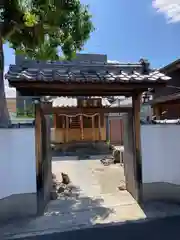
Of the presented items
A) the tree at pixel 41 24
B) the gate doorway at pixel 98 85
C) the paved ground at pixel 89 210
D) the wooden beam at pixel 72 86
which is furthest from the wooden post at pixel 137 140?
the tree at pixel 41 24

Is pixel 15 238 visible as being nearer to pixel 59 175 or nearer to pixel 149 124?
pixel 149 124

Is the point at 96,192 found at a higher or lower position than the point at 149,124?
lower

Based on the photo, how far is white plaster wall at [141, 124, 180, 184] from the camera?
6.83 metres

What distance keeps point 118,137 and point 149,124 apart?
1475cm

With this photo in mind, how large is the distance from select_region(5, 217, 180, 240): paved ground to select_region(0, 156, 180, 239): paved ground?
0.24 metres

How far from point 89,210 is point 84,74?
140 inches

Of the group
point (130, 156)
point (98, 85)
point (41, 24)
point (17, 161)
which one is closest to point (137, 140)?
point (130, 156)

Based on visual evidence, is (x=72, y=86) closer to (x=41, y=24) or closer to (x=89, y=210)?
(x=41, y=24)

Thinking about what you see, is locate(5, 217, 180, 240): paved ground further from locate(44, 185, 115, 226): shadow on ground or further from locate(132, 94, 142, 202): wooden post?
locate(132, 94, 142, 202): wooden post

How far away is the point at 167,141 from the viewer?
270 inches

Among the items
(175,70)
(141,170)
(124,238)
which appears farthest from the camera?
(175,70)

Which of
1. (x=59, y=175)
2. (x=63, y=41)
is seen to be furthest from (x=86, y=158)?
(x=63, y=41)

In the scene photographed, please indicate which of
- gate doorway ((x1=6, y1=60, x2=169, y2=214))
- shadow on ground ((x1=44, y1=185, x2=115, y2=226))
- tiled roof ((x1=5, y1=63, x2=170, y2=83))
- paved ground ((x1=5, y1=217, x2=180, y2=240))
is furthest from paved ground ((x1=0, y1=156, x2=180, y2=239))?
tiled roof ((x1=5, y1=63, x2=170, y2=83))

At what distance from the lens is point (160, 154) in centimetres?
688
